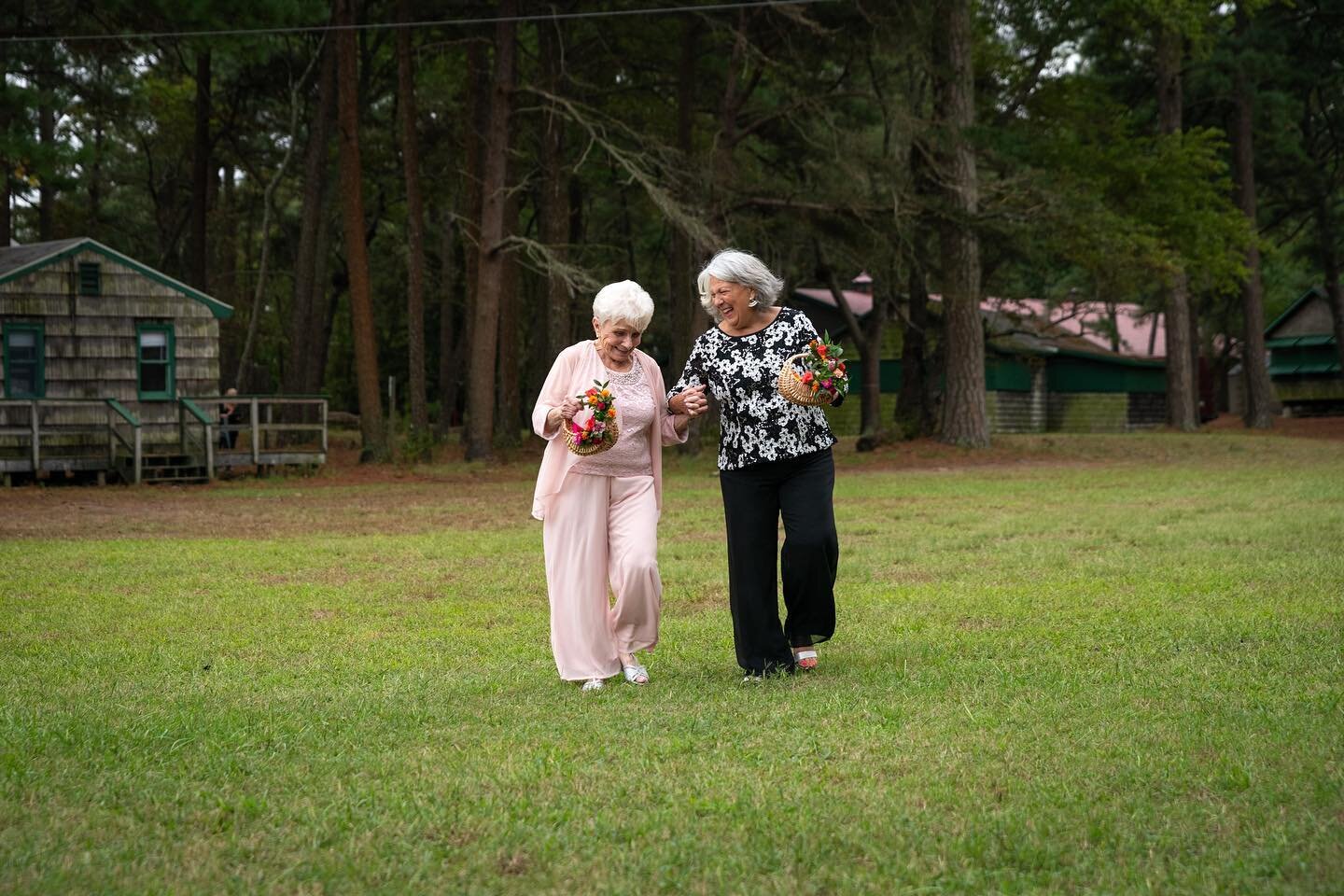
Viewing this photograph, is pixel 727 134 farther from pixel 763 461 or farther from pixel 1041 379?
pixel 1041 379

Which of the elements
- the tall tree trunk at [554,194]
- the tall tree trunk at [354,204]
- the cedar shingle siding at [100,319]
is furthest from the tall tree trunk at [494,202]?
the cedar shingle siding at [100,319]

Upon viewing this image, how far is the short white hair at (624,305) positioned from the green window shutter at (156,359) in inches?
861

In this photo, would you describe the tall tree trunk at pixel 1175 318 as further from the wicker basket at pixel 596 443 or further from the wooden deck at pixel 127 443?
the wicker basket at pixel 596 443

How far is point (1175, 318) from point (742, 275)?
1439 inches

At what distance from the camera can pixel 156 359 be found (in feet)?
90.3

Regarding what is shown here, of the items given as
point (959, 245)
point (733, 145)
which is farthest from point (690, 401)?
point (959, 245)

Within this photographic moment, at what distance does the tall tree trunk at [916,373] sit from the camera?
34656 mm

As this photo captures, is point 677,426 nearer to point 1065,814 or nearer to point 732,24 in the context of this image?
point 1065,814

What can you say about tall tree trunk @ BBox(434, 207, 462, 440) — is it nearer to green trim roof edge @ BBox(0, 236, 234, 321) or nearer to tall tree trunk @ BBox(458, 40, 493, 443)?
tall tree trunk @ BBox(458, 40, 493, 443)

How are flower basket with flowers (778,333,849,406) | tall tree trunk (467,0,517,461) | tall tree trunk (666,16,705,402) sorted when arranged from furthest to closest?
tall tree trunk (666,16,705,402) < tall tree trunk (467,0,517,461) < flower basket with flowers (778,333,849,406)

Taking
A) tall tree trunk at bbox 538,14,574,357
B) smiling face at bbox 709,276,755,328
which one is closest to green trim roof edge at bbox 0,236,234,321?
tall tree trunk at bbox 538,14,574,357

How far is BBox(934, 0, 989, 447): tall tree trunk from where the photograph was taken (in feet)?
96.1

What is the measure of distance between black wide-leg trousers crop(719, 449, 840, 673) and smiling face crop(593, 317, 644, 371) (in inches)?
30.9

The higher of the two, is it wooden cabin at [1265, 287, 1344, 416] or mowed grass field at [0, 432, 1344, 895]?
wooden cabin at [1265, 287, 1344, 416]
